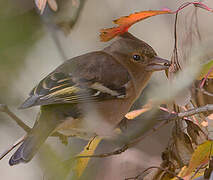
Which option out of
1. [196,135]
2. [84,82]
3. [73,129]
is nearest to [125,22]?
[84,82]

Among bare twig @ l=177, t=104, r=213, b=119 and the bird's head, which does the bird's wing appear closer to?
the bird's head

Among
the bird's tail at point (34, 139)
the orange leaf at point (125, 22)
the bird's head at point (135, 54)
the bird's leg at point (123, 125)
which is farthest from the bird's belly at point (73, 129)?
the bird's head at point (135, 54)

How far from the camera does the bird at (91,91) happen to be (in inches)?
87.2

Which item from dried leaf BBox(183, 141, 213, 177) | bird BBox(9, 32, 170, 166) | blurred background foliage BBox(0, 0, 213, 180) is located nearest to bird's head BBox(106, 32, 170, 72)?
bird BBox(9, 32, 170, 166)

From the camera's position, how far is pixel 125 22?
1970 millimetres

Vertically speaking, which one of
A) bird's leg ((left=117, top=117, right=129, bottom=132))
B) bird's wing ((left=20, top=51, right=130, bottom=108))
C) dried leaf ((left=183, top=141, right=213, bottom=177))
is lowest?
bird's leg ((left=117, top=117, right=129, bottom=132))

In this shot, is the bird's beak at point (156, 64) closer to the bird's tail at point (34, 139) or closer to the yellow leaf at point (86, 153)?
the yellow leaf at point (86, 153)

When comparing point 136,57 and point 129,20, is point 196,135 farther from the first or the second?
point 136,57

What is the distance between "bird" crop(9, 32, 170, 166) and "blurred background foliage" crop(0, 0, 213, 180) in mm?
131

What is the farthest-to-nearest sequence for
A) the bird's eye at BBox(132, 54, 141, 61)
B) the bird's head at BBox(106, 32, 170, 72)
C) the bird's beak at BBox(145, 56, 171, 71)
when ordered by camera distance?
the bird's eye at BBox(132, 54, 141, 61) < the bird's head at BBox(106, 32, 170, 72) < the bird's beak at BBox(145, 56, 171, 71)

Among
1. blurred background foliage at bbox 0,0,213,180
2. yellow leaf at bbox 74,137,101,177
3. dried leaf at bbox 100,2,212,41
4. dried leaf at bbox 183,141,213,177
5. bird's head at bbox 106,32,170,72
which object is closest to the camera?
blurred background foliage at bbox 0,0,213,180

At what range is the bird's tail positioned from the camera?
1952 millimetres

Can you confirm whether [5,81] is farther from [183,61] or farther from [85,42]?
[85,42]

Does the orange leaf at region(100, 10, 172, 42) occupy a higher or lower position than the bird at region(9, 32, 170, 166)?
higher
